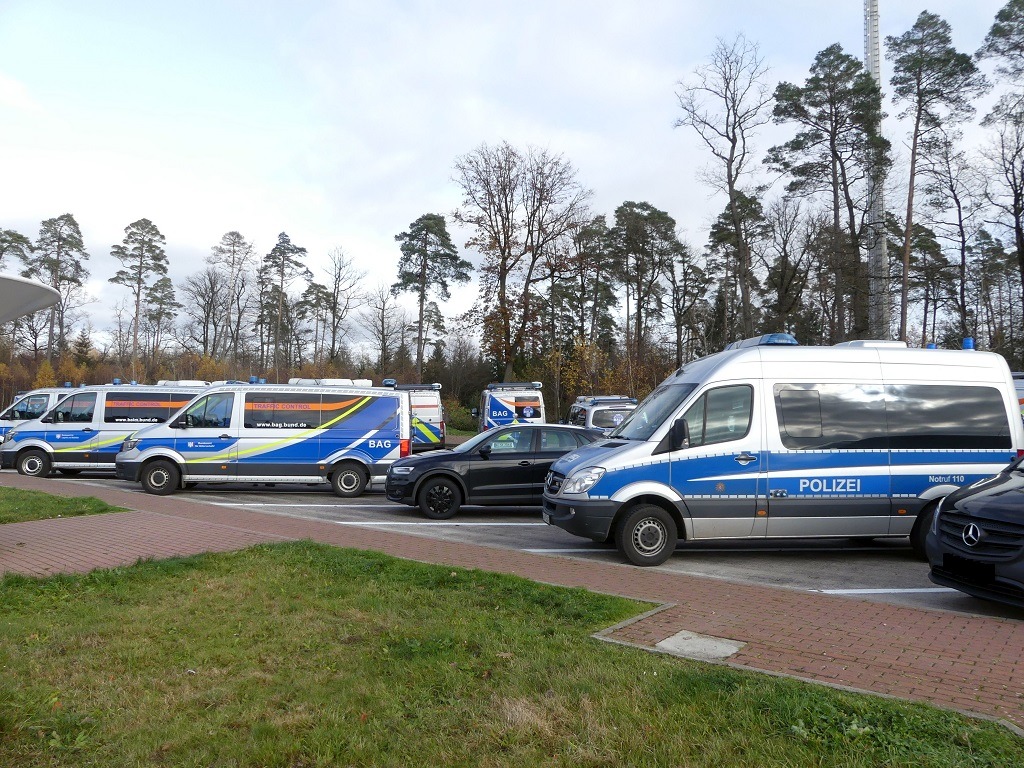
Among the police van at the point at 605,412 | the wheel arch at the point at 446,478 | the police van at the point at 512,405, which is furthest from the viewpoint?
the police van at the point at 512,405

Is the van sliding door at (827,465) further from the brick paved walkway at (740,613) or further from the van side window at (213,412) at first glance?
the van side window at (213,412)

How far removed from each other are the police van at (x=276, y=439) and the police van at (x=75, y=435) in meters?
4.26

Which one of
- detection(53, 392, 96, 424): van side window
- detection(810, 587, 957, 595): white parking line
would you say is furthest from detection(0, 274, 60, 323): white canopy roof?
detection(53, 392, 96, 424): van side window

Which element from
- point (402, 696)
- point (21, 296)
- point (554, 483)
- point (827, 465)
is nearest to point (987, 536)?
point (827, 465)

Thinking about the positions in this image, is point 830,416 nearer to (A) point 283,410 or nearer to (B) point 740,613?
(B) point 740,613

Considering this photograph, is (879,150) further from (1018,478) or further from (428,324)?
(428,324)

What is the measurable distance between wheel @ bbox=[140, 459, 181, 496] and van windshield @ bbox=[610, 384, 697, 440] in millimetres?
10569

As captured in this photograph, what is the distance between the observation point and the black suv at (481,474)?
13.7m

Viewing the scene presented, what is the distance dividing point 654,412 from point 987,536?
399 centimetres

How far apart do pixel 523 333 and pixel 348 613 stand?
35.6m

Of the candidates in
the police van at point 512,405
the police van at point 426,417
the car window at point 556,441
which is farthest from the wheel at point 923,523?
the police van at point 512,405

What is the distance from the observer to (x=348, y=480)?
1708cm

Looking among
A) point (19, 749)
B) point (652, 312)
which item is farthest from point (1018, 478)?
point (652, 312)

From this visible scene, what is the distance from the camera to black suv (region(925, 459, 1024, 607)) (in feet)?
21.4
